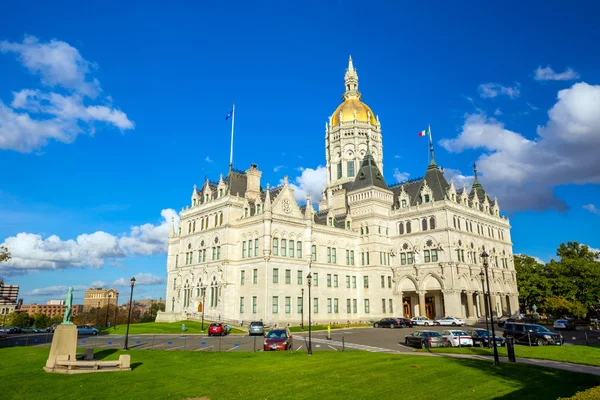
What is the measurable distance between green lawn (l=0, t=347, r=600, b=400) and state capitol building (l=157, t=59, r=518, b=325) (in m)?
33.3

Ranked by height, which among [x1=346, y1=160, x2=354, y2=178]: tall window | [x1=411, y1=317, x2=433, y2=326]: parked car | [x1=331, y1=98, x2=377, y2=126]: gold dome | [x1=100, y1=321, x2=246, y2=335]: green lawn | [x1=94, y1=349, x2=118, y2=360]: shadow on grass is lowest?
[x1=94, y1=349, x2=118, y2=360]: shadow on grass

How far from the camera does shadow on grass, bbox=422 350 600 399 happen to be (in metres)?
16.6

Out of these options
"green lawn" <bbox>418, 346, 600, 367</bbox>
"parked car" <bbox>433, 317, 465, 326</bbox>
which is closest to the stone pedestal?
"green lawn" <bbox>418, 346, 600, 367</bbox>

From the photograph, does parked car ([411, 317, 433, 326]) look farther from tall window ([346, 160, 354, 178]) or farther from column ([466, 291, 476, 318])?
tall window ([346, 160, 354, 178])

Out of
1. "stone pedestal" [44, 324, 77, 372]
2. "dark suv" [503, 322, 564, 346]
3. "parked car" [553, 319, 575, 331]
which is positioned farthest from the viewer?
"parked car" [553, 319, 575, 331]

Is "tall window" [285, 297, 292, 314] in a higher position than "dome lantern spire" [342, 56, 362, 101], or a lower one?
lower

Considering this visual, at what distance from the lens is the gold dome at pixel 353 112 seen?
100369 mm

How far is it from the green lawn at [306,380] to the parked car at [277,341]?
5255 millimetres

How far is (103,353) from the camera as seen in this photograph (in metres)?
29.4

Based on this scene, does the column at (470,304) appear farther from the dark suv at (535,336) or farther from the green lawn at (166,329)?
the green lawn at (166,329)

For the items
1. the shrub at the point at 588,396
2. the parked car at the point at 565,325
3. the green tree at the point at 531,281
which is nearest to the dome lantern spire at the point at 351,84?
the green tree at the point at 531,281

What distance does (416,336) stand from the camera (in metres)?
33.8

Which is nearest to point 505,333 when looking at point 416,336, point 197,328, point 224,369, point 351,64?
point 416,336

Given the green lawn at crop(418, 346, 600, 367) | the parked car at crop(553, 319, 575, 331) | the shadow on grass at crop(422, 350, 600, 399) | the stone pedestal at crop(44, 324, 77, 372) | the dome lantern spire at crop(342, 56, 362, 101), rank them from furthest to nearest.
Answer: the dome lantern spire at crop(342, 56, 362, 101) → the parked car at crop(553, 319, 575, 331) → the green lawn at crop(418, 346, 600, 367) → the stone pedestal at crop(44, 324, 77, 372) → the shadow on grass at crop(422, 350, 600, 399)
